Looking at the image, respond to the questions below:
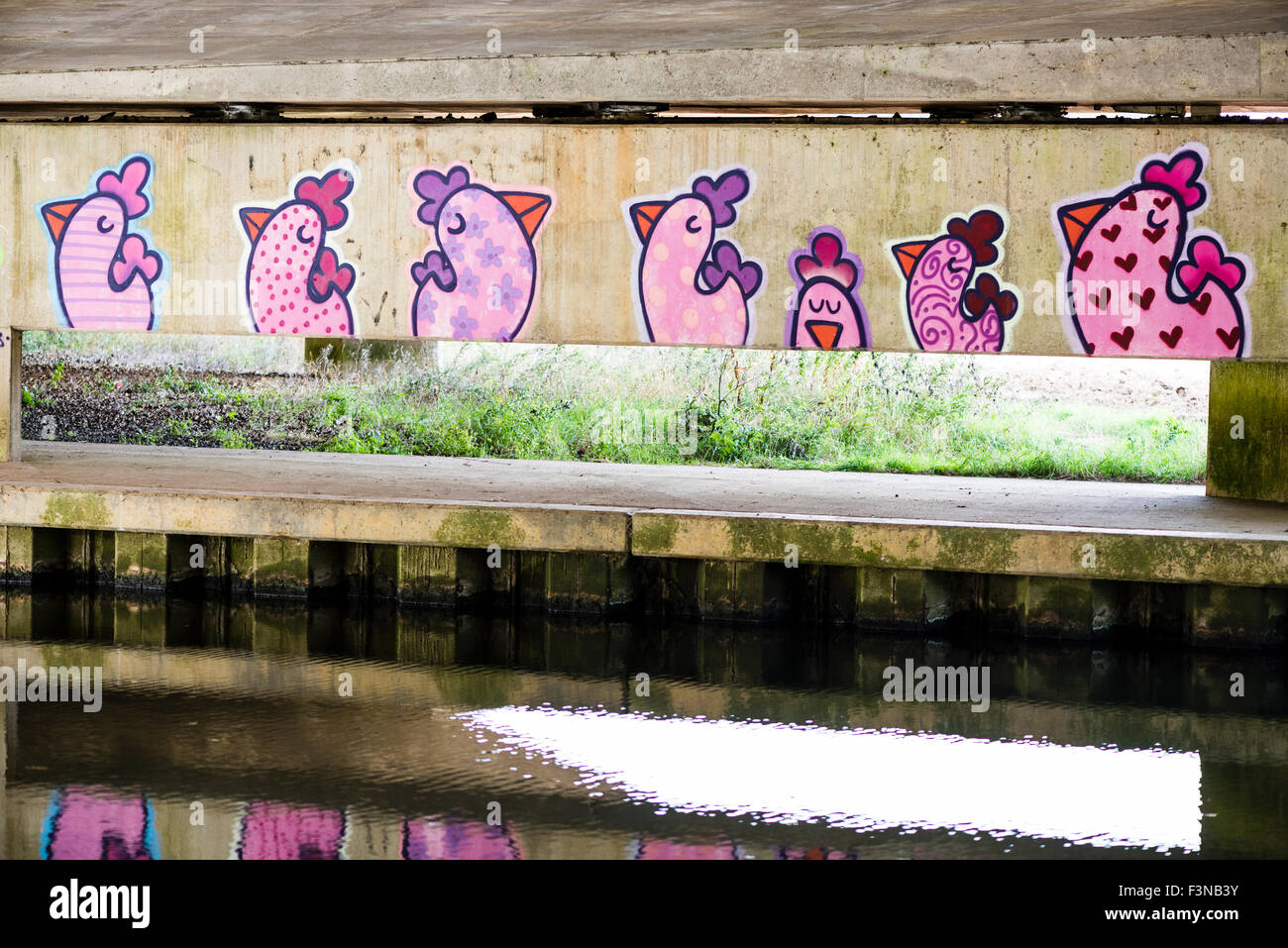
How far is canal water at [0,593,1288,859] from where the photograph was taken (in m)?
7.19

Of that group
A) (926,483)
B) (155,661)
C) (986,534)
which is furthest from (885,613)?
(155,661)

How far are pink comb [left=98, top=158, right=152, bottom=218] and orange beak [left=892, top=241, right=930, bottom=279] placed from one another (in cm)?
649

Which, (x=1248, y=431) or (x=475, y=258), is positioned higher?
(x=475, y=258)

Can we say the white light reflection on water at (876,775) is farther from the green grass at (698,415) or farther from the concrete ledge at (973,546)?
the green grass at (698,415)

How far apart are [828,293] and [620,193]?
1.89 metres

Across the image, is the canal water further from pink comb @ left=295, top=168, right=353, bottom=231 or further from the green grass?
the green grass

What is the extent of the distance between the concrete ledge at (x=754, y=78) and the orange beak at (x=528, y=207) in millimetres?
738

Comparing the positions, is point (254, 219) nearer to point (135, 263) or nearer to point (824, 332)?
point (135, 263)

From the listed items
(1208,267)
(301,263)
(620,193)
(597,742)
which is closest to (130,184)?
(301,263)

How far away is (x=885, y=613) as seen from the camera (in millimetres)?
11094

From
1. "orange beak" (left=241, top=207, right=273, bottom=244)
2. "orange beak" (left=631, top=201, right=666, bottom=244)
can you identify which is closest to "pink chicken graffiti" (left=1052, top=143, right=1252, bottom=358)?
"orange beak" (left=631, top=201, right=666, bottom=244)

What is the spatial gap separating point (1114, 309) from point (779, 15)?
365cm

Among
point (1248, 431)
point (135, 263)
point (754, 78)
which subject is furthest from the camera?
point (135, 263)

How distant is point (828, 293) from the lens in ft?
38.4
